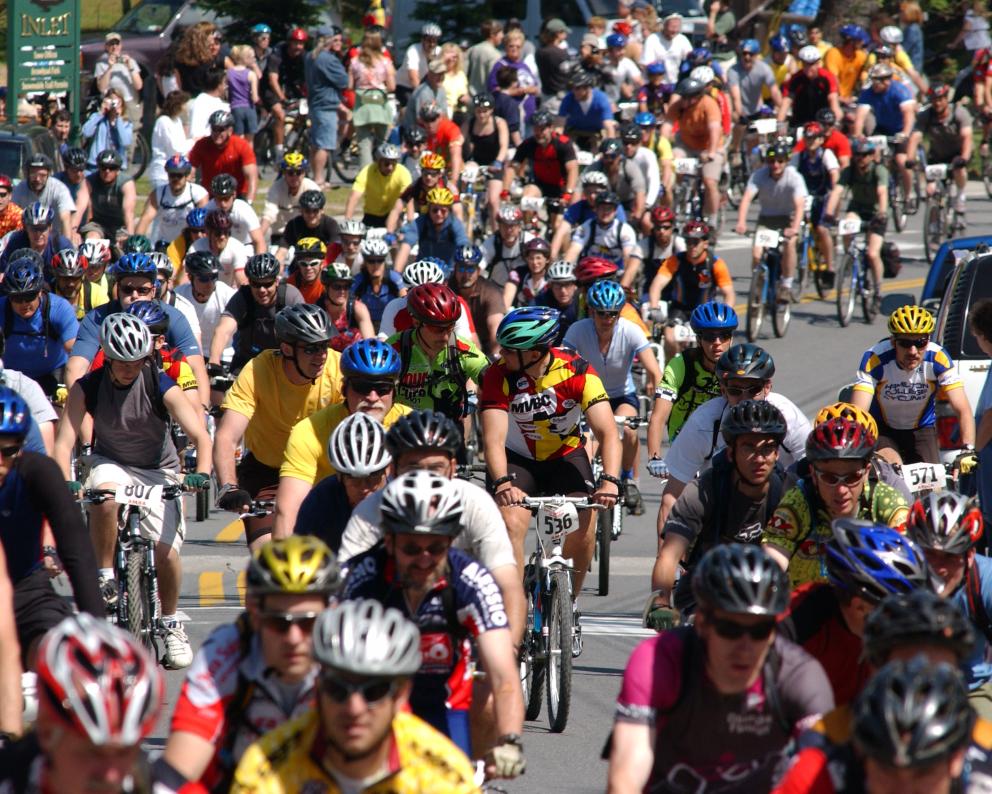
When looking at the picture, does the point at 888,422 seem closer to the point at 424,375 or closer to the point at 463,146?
the point at 424,375

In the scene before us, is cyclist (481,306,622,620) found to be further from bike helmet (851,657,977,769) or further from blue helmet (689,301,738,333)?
bike helmet (851,657,977,769)

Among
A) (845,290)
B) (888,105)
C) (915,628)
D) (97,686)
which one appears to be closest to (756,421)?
(915,628)

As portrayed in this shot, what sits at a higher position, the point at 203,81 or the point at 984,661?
the point at 203,81

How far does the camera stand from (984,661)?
6.09m

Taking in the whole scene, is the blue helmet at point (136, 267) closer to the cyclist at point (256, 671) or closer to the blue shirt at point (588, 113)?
the cyclist at point (256, 671)

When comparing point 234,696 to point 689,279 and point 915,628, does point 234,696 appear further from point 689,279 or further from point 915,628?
point 689,279

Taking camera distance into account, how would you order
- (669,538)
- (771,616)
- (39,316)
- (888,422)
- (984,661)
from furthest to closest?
(39,316)
(888,422)
(669,538)
(984,661)
(771,616)

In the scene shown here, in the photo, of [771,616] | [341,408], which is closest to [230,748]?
[771,616]

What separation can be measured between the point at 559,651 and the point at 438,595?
10.2 feet

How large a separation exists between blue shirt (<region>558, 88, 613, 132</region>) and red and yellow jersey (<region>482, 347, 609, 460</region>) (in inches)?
549

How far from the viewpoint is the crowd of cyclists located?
437 cm

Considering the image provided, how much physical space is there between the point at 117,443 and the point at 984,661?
16.8ft

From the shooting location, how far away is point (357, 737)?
4301 millimetres

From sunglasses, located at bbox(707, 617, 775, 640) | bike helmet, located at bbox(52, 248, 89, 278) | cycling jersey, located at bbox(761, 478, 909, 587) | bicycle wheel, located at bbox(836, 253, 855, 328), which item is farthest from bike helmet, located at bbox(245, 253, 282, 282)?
bicycle wheel, located at bbox(836, 253, 855, 328)
